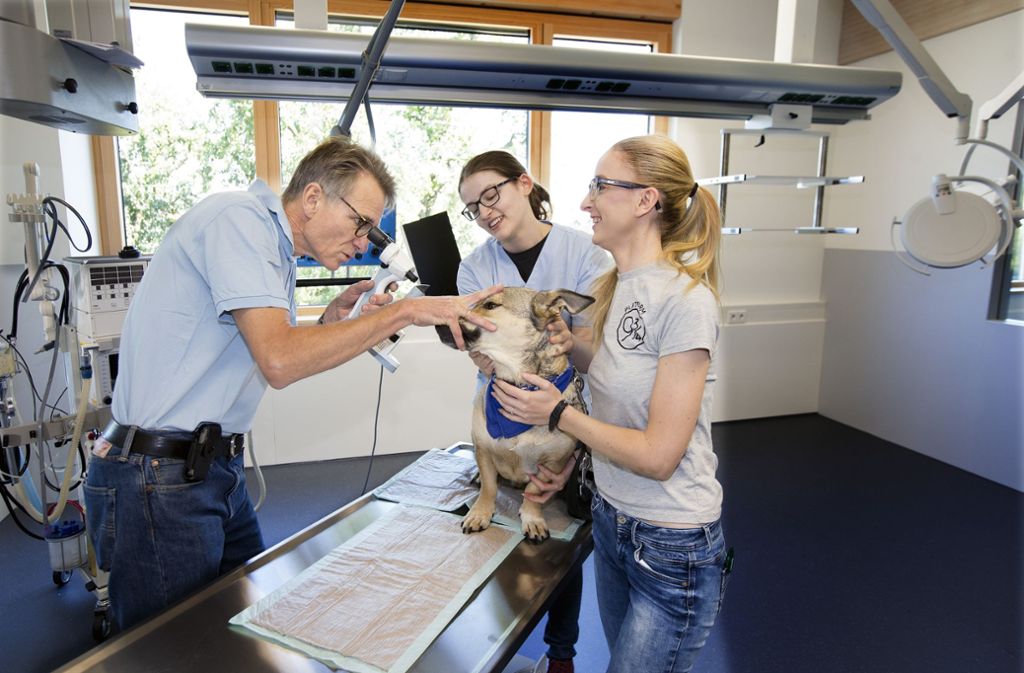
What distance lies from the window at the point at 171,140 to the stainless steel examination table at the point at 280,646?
10.6 feet

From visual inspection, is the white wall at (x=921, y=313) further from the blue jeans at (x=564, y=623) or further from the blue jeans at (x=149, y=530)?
the blue jeans at (x=149, y=530)

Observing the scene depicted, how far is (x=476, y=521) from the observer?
173 cm

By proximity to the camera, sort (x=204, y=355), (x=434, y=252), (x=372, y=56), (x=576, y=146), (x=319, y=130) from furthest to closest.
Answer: (x=576, y=146) → (x=319, y=130) → (x=434, y=252) → (x=204, y=355) → (x=372, y=56)

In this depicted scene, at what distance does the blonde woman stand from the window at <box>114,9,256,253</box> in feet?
11.5

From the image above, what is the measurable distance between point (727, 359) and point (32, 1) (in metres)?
4.98

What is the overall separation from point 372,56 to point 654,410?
987mm

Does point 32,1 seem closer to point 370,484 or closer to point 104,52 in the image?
point 104,52

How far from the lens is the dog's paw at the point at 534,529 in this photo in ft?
5.55

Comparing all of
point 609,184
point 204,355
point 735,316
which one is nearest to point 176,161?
point 204,355

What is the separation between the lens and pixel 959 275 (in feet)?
14.3

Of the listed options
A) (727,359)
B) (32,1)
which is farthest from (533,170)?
(32,1)

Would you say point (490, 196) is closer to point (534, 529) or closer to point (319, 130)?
point (534, 529)

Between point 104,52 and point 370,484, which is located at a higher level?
point 104,52

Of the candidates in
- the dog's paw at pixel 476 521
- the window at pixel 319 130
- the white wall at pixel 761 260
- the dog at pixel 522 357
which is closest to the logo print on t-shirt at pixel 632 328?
the dog at pixel 522 357
